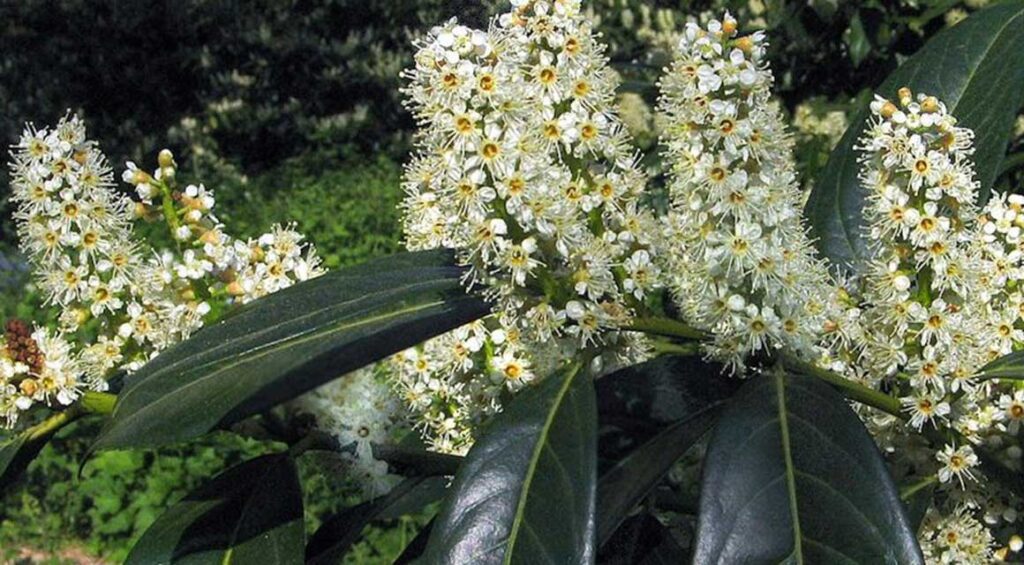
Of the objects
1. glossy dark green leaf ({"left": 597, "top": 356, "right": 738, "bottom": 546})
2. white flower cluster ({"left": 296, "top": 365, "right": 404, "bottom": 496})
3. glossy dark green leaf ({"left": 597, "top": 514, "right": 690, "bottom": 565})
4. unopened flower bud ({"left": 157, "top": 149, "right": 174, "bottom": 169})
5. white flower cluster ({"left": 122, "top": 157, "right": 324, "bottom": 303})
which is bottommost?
glossy dark green leaf ({"left": 597, "top": 514, "right": 690, "bottom": 565})

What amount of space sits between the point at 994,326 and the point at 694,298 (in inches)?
10.1

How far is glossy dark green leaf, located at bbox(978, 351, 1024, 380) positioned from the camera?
36.5 inches

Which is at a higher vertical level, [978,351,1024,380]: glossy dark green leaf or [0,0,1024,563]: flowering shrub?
[0,0,1024,563]: flowering shrub

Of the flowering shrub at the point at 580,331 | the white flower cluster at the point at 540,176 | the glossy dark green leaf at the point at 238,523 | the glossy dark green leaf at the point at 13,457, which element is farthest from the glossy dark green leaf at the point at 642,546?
the glossy dark green leaf at the point at 13,457

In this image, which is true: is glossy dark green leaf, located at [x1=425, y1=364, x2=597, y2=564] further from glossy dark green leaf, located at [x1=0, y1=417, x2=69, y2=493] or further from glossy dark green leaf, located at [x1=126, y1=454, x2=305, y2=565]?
glossy dark green leaf, located at [x1=0, y1=417, x2=69, y2=493]

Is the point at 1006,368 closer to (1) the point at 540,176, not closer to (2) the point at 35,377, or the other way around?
(1) the point at 540,176

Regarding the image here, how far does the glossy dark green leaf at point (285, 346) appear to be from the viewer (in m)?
0.79

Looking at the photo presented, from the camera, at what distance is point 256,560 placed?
98 centimetres

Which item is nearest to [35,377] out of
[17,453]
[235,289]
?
[17,453]

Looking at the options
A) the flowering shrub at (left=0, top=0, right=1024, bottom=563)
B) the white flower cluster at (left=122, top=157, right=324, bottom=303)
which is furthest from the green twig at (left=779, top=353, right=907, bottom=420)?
the white flower cluster at (left=122, top=157, right=324, bottom=303)

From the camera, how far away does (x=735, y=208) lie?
91 centimetres

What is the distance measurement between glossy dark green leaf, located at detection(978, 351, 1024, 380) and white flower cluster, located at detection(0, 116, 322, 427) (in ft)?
1.88

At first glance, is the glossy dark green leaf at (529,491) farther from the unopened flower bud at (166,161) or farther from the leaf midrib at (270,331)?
the unopened flower bud at (166,161)

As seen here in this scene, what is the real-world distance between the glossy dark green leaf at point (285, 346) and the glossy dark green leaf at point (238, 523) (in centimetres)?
15
